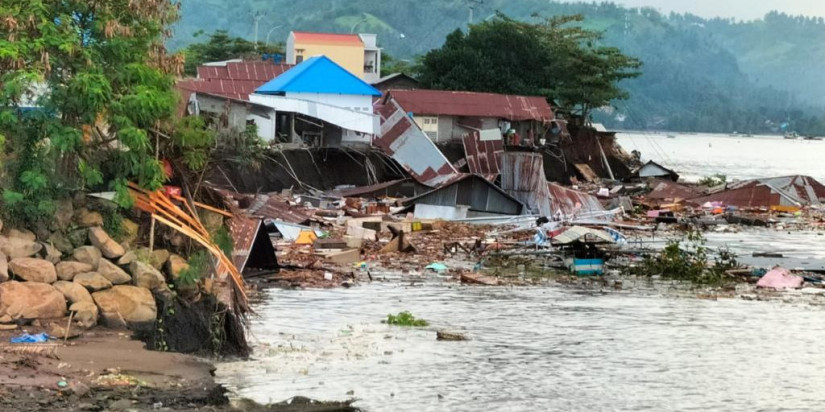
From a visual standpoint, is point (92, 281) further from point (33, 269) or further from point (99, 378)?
point (99, 378)

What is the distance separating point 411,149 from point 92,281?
3292 cm

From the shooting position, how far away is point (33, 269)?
11.5 meters

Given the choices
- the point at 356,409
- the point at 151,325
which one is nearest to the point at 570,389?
the point at 356,409

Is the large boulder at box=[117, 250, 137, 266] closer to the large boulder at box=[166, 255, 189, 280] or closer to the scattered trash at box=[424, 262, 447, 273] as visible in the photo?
the large boulder at box=[166, 255, 189, 280]

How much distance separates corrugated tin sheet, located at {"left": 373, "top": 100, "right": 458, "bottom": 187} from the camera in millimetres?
43406

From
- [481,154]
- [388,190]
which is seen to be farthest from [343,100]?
[388,190]

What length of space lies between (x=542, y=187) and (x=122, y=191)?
25540 mm

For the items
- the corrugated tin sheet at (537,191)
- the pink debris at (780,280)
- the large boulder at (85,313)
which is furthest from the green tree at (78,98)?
the corrugated tin sheet at (537,191)

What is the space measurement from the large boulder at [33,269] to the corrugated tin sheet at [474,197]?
2362cm

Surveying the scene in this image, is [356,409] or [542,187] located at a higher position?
[542,187]

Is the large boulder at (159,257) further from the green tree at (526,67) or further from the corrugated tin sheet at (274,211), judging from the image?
the green tree at (526,67)

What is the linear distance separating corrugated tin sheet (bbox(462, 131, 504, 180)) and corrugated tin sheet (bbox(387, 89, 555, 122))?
4921mm

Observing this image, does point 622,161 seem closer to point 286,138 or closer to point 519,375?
point 286,138

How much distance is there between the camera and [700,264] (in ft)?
81.0
